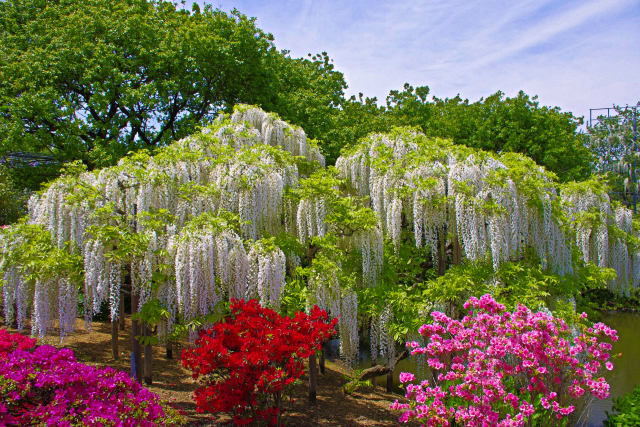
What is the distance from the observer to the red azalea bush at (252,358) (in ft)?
16.8

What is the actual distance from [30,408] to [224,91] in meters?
14.0

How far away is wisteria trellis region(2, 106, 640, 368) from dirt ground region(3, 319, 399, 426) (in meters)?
1.02

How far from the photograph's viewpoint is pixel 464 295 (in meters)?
7.54

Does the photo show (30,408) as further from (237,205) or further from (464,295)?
(464,295)

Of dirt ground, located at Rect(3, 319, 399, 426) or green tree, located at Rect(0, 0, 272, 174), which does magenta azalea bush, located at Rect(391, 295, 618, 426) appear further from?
green tree, located at Rect(0, 0, 272, 174)

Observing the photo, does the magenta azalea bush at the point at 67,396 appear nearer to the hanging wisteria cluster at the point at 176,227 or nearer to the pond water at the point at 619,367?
the hanging wisteria cluster at the point at 176,227

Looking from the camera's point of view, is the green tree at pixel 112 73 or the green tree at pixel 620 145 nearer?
the green tree at pixel 112 73

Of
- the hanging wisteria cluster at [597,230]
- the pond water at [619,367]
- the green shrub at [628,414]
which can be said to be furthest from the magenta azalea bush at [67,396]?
the hanging wisteria cluster at [597,230]

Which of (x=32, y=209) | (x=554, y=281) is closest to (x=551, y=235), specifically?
(x=554, y=281)

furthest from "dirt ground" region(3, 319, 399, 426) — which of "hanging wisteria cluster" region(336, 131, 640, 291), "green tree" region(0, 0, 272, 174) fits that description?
"green tree" region(0, 0, 272, 174)

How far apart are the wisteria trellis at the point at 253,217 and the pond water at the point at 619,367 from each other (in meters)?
3.28

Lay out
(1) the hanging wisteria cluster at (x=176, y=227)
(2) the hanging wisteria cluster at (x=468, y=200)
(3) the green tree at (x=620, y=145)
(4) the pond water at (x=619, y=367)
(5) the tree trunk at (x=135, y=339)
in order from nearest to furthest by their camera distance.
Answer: (1) the hanging wisteria cluster at (x=176, y=227)
(5) the tree trunk at (x=135, y=339)
(2) the hanging wisteria cluster at (x=468, y=200)
(4) the pond water at (x=619, y=367)
(3) the green tree at (x=620, y=145)

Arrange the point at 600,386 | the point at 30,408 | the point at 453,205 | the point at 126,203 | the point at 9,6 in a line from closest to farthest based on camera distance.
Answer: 1. the point at 30,408
2. the point at 600,386
3. the point at 126,203
4. the point at 453,205
5. the point at 9,6

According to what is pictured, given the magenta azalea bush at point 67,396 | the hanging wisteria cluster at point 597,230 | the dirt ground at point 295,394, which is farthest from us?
the hanging wisteria cluster at point 597,230
